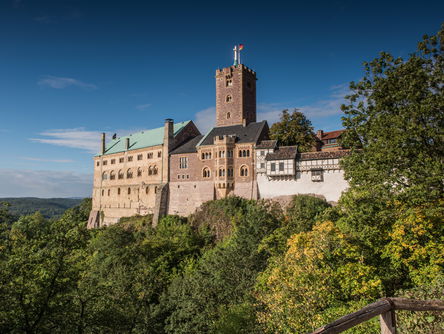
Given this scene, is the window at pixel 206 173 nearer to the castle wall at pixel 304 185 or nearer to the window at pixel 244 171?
the window at pixel 244 171

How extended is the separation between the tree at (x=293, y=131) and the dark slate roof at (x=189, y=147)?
11922 mm

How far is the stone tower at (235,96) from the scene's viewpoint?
47656 millimetres

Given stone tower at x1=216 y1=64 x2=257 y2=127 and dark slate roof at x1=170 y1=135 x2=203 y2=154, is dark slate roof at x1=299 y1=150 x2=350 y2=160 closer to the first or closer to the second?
stone tower at x1=216 y1=64 x2=257 y2=127

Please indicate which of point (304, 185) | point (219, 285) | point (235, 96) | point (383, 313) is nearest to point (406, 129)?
point (383, 313)

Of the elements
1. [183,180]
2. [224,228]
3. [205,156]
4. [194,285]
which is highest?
[205,156]

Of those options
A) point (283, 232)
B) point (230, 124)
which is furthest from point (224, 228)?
point (230, 124)

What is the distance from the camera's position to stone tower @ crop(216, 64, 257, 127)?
4766 centimetres

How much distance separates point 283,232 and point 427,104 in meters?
16.3

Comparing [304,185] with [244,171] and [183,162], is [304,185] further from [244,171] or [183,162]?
[183,162]

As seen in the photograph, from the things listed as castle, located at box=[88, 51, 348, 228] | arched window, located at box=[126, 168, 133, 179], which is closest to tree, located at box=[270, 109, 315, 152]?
castle, located at box=[88, 51, 348, 228]

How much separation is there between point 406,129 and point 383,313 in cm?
1392

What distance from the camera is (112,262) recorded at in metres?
34.3

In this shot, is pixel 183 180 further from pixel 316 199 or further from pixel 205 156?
pixel 316 199

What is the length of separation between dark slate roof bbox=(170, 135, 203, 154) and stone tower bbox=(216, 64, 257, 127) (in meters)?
4.32
